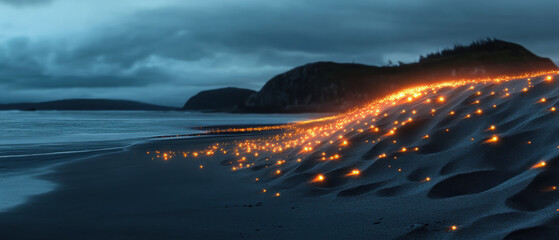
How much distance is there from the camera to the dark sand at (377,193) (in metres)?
3.80

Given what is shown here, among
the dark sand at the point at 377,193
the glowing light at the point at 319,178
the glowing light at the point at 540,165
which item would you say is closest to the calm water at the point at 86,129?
the dark sand at the point at 377,193

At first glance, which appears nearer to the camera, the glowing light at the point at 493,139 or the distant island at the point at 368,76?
the glowing light at the point at 493,139

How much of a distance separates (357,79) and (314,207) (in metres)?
139

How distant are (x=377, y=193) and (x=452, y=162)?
1044 mm

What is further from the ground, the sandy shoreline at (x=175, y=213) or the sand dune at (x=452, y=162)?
the sand dune at (x=452, y=162)

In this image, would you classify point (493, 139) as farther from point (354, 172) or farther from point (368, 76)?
point (368, 76)

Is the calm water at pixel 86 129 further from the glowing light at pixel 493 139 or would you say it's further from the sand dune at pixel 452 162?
the glowing light at pixel 493 139

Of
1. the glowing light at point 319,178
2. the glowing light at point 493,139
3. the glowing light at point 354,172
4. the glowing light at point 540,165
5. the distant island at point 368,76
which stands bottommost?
the glowing light at point 319,178

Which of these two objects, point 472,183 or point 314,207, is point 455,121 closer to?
point 472,183

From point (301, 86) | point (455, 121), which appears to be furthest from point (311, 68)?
point (455, 121)

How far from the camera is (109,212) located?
508 centimetres

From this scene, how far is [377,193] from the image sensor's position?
16.2 ft

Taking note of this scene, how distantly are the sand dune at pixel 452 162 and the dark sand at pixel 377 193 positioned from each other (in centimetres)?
2

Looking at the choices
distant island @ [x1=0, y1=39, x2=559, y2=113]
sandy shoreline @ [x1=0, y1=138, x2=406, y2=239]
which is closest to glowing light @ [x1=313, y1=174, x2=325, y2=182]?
sandy shoreline @ [x1=0, y1=138, x2=406, y2=239]
